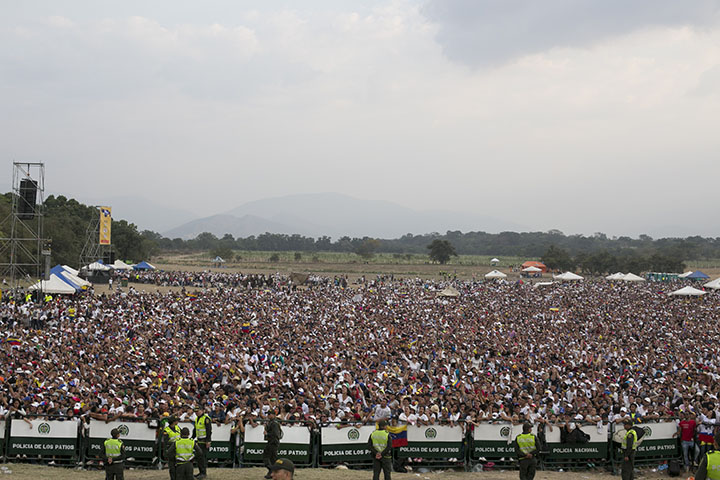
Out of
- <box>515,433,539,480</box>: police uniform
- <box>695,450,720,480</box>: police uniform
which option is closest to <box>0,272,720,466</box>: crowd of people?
<box>515,433,539,480</box>: police uniform

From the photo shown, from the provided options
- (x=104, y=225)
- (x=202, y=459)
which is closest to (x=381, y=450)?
(x=202, y=459)

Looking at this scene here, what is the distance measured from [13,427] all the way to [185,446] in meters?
3.62

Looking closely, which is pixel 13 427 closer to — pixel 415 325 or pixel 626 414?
pixel 626 414

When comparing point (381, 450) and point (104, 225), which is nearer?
point (381, 450)

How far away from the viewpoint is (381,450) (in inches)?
332

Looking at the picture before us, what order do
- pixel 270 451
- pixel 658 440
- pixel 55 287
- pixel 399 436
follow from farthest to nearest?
pixel 55 287 < pixel 658 440 < pixel 399 436 < pixel 270 451

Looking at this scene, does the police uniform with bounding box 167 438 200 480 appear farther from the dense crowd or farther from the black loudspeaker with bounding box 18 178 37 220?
the black loudspeaker with bounding box 18 178 37 220

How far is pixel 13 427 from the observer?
30.9 ft

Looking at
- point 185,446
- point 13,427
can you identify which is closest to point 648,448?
point 185,446

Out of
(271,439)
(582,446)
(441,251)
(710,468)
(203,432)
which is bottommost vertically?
(582,446)

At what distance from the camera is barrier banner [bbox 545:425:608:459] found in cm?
1004

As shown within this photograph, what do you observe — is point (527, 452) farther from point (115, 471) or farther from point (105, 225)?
A: point (105, 225)

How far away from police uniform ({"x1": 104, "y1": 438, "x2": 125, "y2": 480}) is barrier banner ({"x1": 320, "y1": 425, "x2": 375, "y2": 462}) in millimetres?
3141

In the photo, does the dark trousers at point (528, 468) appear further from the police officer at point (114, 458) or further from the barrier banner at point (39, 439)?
the barrier banner at point (39, 439)
